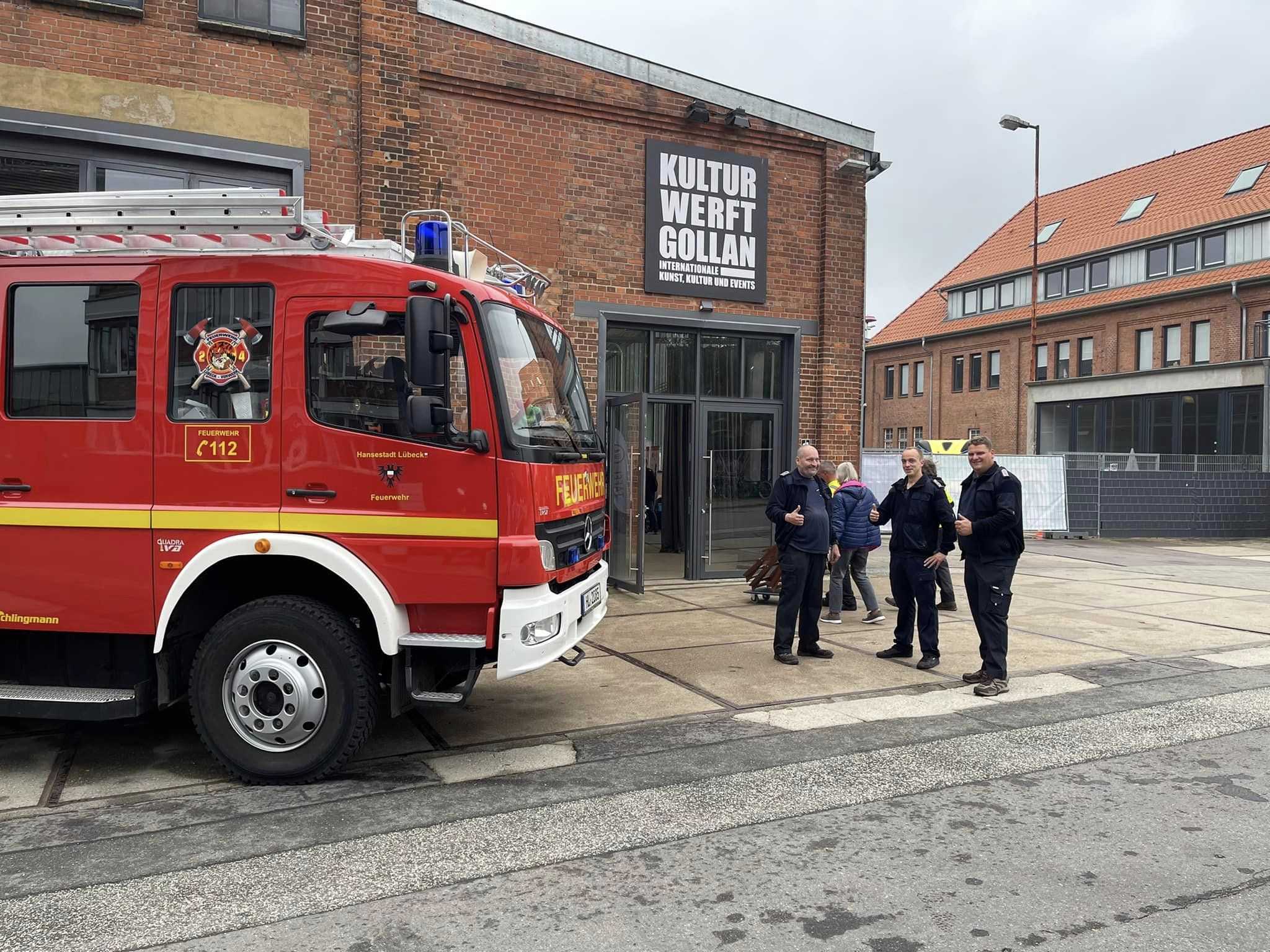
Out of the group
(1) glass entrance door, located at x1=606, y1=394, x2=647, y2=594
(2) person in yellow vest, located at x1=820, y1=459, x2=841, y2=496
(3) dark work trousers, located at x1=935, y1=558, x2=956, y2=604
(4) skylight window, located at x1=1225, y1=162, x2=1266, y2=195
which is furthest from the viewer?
(4) skylight window, located at x1=1225, y1=162, x2=1266, y2=195

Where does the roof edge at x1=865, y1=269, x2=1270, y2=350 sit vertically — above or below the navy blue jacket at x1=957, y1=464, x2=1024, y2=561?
above

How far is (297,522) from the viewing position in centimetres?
507

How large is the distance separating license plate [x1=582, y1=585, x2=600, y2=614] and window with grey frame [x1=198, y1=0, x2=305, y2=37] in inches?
294

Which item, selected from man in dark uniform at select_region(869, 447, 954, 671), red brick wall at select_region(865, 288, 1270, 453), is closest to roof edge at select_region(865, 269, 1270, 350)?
red brick wall at select_region(865, 288, 1270, 453)

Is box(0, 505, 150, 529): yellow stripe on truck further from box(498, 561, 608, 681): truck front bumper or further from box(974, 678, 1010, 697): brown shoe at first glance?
box(974, 678, 1010, 697): brown shoe

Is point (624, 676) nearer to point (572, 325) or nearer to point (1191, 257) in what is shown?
point (572, 325)

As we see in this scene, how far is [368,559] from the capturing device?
5094 millimetres

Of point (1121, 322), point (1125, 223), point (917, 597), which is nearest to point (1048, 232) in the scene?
point (1125, 223)

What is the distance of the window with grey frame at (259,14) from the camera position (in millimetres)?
10008

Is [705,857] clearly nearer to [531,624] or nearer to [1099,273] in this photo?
[531,624]

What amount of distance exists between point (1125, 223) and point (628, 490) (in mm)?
34826

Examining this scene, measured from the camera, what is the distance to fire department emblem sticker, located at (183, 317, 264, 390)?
5.18m

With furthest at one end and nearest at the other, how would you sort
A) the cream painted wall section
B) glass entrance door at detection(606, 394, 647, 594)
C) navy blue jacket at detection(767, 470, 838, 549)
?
glass entrance door at detection(606, 394, 647, 594), the cream painted wall section, navy blue jacket at detection(767, 470, 838, 549)

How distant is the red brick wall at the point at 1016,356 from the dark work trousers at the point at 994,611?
30.4m
